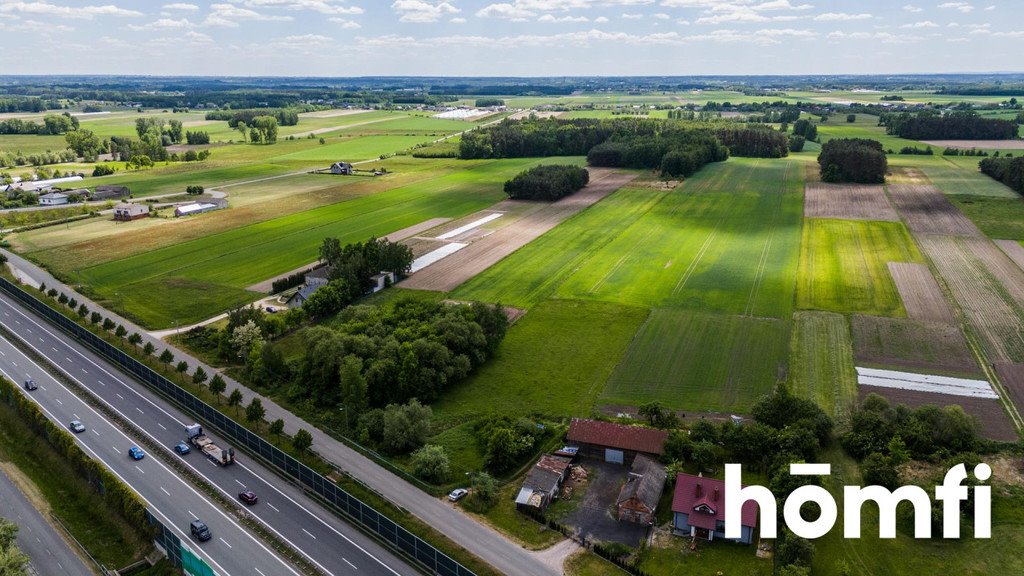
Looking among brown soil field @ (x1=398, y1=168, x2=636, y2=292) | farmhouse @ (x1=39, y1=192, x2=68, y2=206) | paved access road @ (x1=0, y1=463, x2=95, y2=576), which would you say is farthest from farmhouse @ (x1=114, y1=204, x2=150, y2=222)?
paved access road @ (x1=0, y1=463, x2=95, y2=576)

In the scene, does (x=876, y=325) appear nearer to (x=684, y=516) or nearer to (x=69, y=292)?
(x=684, y=516)

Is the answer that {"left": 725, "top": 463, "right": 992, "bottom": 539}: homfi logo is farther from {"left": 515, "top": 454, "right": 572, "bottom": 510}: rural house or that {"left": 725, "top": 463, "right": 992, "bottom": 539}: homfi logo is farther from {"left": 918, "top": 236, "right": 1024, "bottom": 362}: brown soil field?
{"left": 918, "top": 236, "right": 1024, "bottom": 362}: brown soil field

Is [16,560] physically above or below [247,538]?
above

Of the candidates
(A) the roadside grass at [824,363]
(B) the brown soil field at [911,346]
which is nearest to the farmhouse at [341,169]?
(A) the roadside grass at [824,363]

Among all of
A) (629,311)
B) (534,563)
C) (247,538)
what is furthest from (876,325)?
(247,538)

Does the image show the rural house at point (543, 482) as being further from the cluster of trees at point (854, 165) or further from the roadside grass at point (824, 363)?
the cluster of trees at point (854, 165)

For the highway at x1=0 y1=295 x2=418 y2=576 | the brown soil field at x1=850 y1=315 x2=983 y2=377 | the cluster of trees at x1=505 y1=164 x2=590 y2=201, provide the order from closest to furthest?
the highway at x1=0 y1=295 x2=418 y2=576, the brown soil field at x1=850 y1=315 x2=983 y2=377, the cluster of trees at x1=505 y1=164 x2=590 y2=201

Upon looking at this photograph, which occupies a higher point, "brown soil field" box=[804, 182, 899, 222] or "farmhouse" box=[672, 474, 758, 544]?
"brown soil field" box=[804, 182, 899, 222]

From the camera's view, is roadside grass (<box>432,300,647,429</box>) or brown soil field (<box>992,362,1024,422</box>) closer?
brown soil field (<box>992,362,1024,422</box>)
